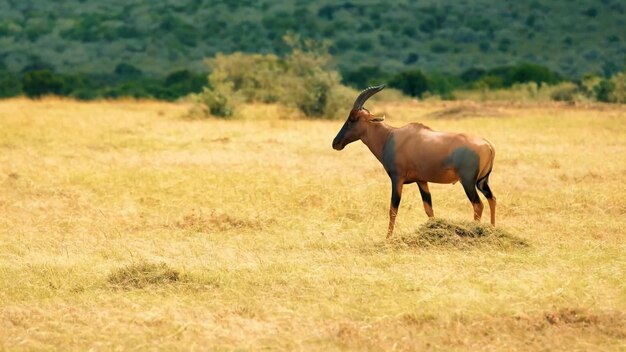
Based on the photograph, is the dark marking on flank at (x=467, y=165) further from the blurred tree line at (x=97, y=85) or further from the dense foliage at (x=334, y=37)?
the dense foliage at (x=334, y=37)

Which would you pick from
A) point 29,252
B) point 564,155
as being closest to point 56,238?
point 29,252

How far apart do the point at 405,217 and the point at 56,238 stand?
164 inches

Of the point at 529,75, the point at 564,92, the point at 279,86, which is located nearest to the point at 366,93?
the point at 279,86

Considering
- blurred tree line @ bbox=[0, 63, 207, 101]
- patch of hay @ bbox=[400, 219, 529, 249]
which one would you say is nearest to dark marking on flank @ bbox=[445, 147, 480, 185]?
patch of hay @ bbox=[400, 219, 529, 249]

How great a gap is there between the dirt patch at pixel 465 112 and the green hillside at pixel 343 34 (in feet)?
76.0

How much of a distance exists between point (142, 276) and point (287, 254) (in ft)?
6.26

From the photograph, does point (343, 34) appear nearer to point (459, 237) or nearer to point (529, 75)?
point (529, 75)

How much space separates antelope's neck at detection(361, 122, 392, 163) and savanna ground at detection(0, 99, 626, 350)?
3.05ft

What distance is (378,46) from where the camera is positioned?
6038cm

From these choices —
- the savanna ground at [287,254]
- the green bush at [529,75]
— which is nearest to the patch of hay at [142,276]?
the savanna ground at [287,254]

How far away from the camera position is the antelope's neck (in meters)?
12.2

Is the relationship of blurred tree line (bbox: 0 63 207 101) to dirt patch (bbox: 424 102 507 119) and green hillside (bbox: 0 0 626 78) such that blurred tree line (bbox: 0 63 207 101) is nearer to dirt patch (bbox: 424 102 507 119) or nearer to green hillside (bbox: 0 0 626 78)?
green hillside (bbox: 0 0 626 78)

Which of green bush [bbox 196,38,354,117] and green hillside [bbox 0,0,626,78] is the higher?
green bush [bbox 196,38,354,117]

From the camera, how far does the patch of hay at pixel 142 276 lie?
954cm
